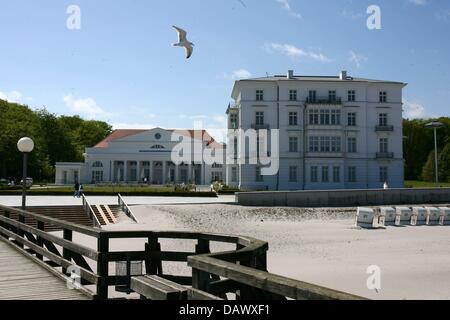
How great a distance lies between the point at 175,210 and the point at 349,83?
33.4 meters

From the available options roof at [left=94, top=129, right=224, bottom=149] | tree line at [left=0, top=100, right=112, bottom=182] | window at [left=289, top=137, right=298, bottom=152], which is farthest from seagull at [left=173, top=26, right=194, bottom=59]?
tree line at [left=0, top=100, right=112, bottom=182]

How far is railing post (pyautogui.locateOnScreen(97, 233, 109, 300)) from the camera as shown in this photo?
6113 millimetres

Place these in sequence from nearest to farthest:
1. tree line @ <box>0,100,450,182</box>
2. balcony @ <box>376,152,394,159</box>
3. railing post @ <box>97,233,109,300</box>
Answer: railing post @ <box>97,233,109,300</box> → balcony @ <box>376,152,394,159</box> → tree line @ <box>0,100,450,182</box>

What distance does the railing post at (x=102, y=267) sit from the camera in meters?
6.11

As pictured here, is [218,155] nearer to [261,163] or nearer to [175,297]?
[261,163]

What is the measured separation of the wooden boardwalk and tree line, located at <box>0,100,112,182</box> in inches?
2571

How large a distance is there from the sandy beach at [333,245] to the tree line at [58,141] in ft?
127

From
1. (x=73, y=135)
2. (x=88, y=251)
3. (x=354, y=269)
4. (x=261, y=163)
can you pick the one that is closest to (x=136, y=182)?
(x=261, y=163)

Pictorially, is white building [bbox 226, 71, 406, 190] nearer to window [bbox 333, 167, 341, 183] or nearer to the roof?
window [bbox 333, 167, 341, 183]

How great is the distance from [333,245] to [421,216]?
41.8 ft

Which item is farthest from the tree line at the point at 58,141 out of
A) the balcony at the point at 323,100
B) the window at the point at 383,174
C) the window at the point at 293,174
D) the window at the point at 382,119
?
the window at the point at 293,174
